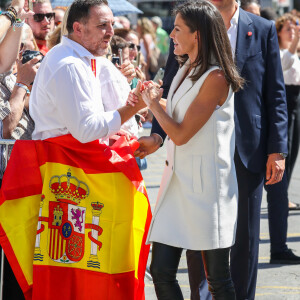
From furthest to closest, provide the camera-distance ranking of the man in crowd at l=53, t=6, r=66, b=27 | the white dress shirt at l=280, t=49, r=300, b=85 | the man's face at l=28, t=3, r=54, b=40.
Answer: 1. the man in crowd at l=53, t=6, r=66, b=27
2. the white dress shirt at l=280, t=49, r=300, b=85
3. the man's face at l=28, t=3, r=54, b=40

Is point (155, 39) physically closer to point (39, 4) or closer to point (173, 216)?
point (39, 4)

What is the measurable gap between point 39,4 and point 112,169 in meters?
2.77

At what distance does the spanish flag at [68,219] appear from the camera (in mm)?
4047

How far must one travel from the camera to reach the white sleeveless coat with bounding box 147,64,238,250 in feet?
12.7

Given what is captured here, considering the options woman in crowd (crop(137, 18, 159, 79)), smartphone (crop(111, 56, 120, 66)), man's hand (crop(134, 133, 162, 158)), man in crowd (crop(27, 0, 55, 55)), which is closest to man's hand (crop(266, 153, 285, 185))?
man's hand (crop(134, 133, 162, 158))

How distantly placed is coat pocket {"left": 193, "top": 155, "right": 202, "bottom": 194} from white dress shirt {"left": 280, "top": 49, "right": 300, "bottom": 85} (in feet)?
13.0

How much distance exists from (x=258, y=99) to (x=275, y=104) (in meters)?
0.11

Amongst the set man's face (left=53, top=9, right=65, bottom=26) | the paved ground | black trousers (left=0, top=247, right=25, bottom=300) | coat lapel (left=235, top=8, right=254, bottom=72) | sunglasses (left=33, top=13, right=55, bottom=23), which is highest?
man's face (left=53, top=9, right=65, bottom=26)

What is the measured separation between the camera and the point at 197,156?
3.89m

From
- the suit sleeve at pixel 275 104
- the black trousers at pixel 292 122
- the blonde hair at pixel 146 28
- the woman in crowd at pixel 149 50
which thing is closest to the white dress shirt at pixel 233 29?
the suit sleeve at pixel 275 104

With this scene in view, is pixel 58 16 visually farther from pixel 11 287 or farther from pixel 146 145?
pixel 11 287

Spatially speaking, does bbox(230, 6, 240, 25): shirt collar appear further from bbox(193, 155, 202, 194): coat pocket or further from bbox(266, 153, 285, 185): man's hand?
bbox(193, 155, 202, 194): coat pocket

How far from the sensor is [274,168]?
456 cm

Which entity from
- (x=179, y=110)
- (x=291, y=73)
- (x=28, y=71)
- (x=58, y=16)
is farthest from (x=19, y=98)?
(x=291, y=73)
